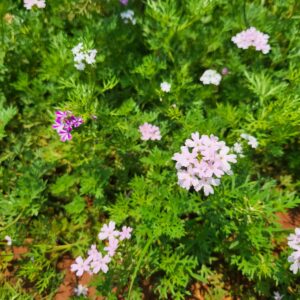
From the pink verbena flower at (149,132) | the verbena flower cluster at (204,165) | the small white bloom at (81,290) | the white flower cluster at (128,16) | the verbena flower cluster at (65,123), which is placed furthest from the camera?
the white flower cluster at (128,16)

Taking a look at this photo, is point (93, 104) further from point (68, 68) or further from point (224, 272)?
point (224, 272)

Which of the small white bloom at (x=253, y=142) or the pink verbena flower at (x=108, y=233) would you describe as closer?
the pink verbena flower at (x=108, y=233)

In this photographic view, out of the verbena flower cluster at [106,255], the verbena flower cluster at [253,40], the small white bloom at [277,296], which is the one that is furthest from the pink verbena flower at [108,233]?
the verbena flower cluster at [253,40]

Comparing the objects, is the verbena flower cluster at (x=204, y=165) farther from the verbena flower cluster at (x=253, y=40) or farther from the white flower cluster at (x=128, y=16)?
the white flower cluster at (x=128, y=16)

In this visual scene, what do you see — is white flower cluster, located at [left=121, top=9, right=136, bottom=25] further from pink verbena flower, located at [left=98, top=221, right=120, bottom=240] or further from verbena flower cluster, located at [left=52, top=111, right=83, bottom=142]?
pink verbena flower, located at [left=98, top=221, right=120, bottom=240]

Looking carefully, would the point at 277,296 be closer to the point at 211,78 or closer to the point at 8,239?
the point at 211,78

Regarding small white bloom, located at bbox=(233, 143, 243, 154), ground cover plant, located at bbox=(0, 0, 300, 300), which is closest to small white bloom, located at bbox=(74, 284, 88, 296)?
ground cover plant, located at bbox=(0, 0, 300, 300)

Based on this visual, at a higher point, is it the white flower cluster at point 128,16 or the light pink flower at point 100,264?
the white flower cluster at point 128,16

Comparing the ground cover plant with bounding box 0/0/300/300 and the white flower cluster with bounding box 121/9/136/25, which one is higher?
the white flower cluster with bounding box 121/9/136/25

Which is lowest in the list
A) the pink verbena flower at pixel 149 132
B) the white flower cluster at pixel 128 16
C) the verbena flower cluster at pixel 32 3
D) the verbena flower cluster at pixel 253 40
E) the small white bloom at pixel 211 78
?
the pink verbena flower at pixel 149 132
